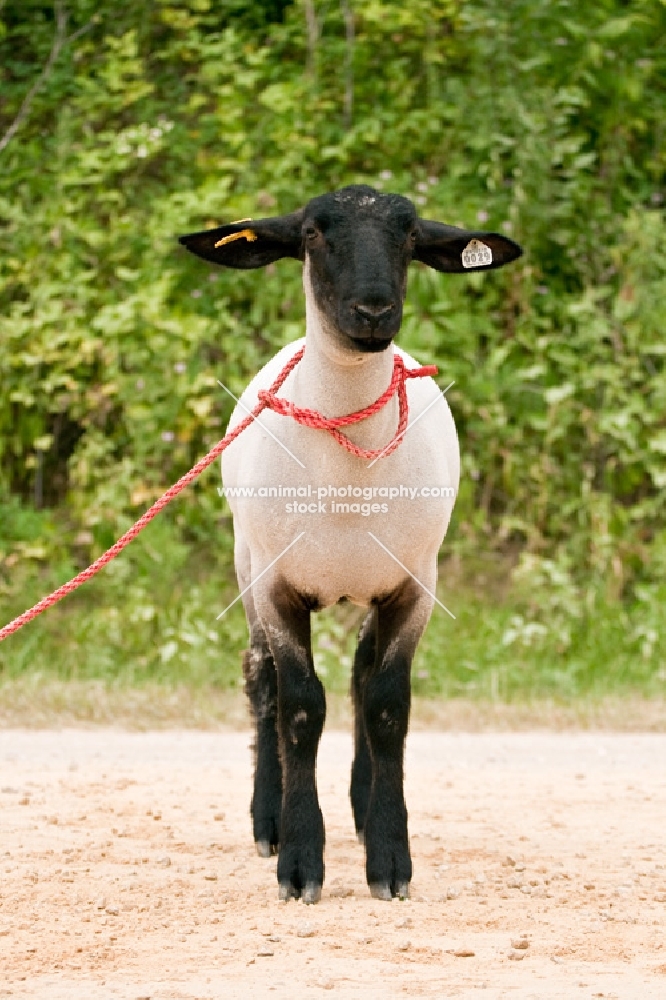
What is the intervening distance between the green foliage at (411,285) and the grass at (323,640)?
4 centimetres

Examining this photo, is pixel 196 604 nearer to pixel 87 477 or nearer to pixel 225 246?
pixel 87 477

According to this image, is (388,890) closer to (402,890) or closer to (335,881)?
(402,890)

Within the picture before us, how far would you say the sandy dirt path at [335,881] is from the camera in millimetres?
3592

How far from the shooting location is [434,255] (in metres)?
4.70

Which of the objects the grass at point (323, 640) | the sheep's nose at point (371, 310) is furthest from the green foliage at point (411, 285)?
the sheep's nose at point (371, 310)

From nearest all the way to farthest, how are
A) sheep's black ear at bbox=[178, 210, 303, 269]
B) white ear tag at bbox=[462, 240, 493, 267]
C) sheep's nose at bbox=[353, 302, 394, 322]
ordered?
sheep's nose at bbox=[353, 302, 394, 322]
sheep's black ear at bbox=[178, 210, 303, 269]
white ear tag at bbox=[462, 240, 493, 267]

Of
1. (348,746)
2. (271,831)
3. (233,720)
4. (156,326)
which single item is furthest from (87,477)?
(271,831)

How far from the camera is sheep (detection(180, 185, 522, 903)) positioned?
14.6 feet

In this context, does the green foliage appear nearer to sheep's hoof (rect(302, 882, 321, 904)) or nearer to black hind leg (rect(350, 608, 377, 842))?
black hind leg (rect(350, 608, 377, 842))

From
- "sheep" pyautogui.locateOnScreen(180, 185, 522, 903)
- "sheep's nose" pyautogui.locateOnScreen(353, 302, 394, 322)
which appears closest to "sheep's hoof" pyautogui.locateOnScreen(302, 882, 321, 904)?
"sheep" pyautogui.locateOnScreen(180, 185, 522, 903)

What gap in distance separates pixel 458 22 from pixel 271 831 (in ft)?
23.7

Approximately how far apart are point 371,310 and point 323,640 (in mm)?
4769

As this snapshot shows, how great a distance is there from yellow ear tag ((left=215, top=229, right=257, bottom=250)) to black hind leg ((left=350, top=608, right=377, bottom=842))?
1.42 meters

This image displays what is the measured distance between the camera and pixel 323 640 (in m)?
8.65
